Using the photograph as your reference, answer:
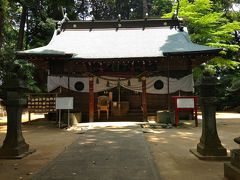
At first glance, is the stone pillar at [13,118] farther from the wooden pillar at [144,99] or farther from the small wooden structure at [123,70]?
the wooden pillar at [144,99]

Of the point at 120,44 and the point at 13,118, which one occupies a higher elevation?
the point at 120,44

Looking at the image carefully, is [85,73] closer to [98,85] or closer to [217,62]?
[98,85]

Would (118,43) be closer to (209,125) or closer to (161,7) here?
(209,125)

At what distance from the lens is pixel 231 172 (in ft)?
17.5

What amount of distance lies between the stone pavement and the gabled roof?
7.14 m

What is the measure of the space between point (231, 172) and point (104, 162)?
272cm

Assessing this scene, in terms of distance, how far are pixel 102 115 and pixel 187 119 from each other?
4646 millimetres

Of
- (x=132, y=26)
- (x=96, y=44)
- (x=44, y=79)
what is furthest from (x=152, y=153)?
(x=44, y=79)

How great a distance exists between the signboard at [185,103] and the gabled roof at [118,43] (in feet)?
8.34

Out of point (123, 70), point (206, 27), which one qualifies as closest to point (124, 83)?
point (123, 70)

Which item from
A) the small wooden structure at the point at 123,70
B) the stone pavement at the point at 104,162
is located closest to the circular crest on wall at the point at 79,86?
the small wooden structure at the point at 123,70

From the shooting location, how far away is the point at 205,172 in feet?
19.9

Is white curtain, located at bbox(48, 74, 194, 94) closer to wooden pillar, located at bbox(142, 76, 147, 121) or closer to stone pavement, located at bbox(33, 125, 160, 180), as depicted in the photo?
wooden pillar, located at bbox(142, 76, 147, 121)

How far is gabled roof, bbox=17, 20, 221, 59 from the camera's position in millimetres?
16203
